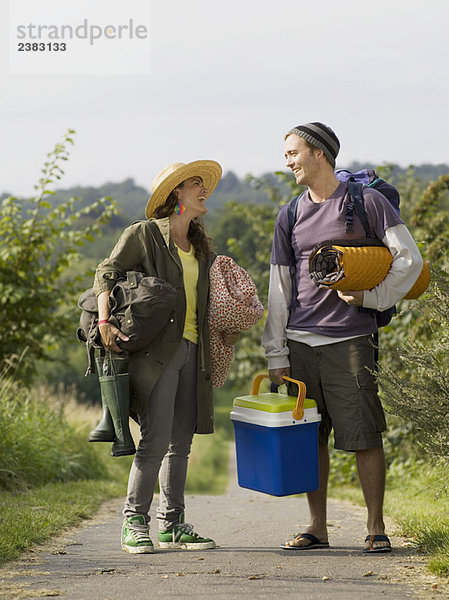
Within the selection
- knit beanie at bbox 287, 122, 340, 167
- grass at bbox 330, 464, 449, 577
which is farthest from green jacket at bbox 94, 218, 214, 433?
grass at bbox 330, 464, 449, 577

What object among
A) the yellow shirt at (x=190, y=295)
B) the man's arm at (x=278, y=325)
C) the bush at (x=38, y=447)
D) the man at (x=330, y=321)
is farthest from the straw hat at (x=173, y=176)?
the bush at (x=38, y=447)

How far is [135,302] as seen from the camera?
421cm

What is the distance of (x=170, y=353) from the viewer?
4.35 metres

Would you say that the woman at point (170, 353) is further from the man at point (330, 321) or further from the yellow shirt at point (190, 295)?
the man at point (330, 321)

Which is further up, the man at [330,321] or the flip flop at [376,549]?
the man at [330,321]

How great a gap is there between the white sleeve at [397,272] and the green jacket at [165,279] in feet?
3.01

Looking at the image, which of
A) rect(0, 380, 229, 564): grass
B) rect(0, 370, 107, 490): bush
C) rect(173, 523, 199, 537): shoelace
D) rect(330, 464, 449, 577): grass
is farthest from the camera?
rect(0, 370, 107, 490): bush

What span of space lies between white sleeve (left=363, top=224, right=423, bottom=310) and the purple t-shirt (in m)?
0.08

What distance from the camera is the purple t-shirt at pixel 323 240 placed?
171 inches

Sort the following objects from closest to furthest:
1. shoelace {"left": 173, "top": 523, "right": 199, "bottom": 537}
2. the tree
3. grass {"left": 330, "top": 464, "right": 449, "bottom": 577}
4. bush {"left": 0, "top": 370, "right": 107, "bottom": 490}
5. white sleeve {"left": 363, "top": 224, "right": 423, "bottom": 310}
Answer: grass {"left": 330, "top": 464, "right": 449, "bottom": 577}, white sleeve {"left": 363, "top": 224, "right": 423, "bottom": 310}, shoelace {"left": 173, "top": 523, "right": 199, "bottom": 537}, bush {"left": 0, "top": 370, "right": 107, "bottom": 490}, the tree

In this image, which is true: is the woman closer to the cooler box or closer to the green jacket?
the green jacket

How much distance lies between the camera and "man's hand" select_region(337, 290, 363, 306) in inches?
169

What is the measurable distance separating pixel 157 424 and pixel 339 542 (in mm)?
1312

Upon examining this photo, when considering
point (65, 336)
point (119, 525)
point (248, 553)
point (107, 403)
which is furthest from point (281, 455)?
point (65, 336)
